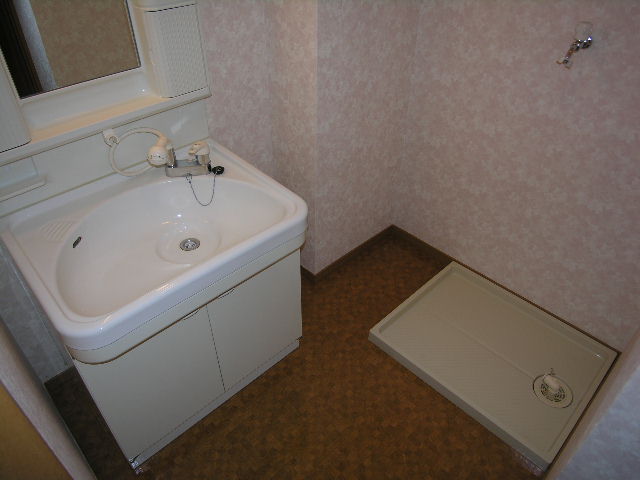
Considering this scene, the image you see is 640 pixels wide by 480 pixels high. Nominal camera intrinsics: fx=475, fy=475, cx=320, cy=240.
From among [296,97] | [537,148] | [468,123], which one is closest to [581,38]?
[537,148]

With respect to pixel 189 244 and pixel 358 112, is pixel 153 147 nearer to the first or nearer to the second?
pixel 189 244

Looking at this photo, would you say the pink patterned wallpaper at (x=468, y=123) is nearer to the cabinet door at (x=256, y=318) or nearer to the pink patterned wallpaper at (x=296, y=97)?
the pink patterned wallpaper at (x=296, y=97)

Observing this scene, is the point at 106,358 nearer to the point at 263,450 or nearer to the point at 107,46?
the point at 263,450

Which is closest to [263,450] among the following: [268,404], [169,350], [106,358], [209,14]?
[268,404]

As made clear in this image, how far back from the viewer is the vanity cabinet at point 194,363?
4.64ft

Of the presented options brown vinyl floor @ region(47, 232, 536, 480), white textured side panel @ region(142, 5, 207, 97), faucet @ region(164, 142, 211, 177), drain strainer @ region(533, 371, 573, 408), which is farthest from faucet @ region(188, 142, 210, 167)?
drain strainer @ region(533, 371, 573, 408)

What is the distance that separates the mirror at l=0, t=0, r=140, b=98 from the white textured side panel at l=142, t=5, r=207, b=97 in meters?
0.08

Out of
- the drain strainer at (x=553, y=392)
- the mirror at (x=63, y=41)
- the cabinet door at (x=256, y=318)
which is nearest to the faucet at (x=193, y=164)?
the mirror at (x=63, y=41)

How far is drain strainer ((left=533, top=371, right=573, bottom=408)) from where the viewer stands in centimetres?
187

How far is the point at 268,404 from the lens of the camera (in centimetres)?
188

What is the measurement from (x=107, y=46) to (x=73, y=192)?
48 cm

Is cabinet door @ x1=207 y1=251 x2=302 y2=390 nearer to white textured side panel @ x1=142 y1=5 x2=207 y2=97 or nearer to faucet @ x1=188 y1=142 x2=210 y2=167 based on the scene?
faucet @ x1=188 y1=142 x2=210 y2=167

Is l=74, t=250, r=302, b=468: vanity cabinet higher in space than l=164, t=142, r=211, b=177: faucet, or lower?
lower

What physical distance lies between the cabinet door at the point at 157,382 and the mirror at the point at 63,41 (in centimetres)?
82
